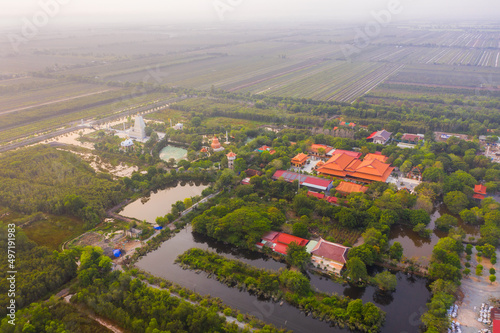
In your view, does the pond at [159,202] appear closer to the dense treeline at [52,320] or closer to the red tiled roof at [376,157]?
the dense treeline at [52,320]

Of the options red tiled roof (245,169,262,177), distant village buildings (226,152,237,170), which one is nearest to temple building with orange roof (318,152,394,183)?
red tiled roof (245,169,262,177)

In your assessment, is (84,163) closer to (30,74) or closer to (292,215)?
(292,215)

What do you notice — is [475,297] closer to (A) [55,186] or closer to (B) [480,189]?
(B) [480,189]

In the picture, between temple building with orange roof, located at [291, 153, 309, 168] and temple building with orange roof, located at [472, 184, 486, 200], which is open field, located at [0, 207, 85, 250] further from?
temple building with orange roof, located at [472, 184, 486, 200]

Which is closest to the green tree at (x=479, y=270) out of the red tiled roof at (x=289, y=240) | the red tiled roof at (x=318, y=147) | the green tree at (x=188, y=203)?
the red tiled roof at (x=289, y=240)

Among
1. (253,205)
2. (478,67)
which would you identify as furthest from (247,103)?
(478,67)

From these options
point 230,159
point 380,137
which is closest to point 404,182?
point 380,137
